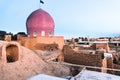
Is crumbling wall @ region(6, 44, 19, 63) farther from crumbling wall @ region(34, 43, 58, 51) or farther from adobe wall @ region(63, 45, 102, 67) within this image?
crumbling wall @ region(34, 43, 58, 51)

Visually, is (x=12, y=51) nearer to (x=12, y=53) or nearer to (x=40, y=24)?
(x=12, y=53)

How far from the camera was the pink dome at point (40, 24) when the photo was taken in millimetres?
22906

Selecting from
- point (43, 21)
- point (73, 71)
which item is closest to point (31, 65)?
point (73, 71)

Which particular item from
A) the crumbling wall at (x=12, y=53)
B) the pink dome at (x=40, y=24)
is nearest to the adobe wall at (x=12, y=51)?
the crumbling wall at (x=12, y=53)

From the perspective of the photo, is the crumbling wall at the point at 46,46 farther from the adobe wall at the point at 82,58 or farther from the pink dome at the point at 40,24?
the pink dome at the point at 40,24

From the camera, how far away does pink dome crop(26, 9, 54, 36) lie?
2291cm

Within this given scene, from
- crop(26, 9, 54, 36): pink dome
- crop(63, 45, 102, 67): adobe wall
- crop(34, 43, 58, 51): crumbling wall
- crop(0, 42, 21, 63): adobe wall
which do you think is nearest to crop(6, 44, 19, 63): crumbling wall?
crop(0, 42, 21, 63): adobe wall

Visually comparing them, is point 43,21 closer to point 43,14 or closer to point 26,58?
point 43,14

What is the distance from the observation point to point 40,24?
22859 millimetres

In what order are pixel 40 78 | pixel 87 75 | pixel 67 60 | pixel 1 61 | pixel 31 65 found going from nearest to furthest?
pixel 40 78 < pixel 87 75 < pixel 1 61 < pixel 31 65 < pixel 67 60

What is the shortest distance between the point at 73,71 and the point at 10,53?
364 centimetres

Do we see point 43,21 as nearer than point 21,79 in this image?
No

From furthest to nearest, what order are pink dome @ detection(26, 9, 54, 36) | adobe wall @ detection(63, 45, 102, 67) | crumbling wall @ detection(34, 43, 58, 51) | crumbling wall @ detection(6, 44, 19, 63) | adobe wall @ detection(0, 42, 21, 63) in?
pink dome @ detection(26, 9, 54, 36), crumbling wall @ detection(34, 43, 58, 51), crumbling wall @ detection(6, 44, 19, 63), adobe wall @ detection(0, 42, 21, 63), adobe wall @ detection(63, 45, 102, 67)

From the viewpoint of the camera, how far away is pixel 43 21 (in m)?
22.9
